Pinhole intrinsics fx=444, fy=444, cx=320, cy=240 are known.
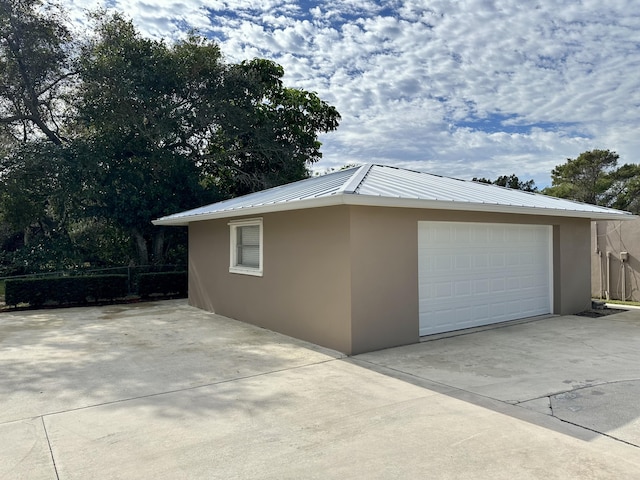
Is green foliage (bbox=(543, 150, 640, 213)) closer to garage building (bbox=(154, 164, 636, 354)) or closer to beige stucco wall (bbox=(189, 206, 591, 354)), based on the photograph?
garage building (bbox=(154, 164, 636, 354))

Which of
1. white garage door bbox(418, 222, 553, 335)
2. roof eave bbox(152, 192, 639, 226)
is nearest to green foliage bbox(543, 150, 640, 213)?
roof eave bbox(152, 192, 639, 226)

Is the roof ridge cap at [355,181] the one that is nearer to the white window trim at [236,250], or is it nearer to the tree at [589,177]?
the white window trim at [236,250]

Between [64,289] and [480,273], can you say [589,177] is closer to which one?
[480,273]

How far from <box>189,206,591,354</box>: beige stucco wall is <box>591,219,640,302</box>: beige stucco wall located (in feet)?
15.8

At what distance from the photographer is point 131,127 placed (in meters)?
14.8

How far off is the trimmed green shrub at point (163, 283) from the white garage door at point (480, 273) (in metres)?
8.67

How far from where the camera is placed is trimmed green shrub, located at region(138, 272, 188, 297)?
13055 millimetres

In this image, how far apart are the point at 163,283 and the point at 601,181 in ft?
91.3

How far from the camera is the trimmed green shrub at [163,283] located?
13.1 metres

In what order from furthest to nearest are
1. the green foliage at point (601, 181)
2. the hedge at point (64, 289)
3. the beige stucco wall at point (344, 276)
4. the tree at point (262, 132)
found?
the green foliage at point (601, 181) < the tree at point (262, 132) < the hedge at point (64, 289) < the beige stucco wall at point (344, 276)

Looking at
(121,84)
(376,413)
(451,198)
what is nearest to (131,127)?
(121,84)

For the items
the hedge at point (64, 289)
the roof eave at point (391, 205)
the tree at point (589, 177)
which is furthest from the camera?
the tree at point (589, 177)

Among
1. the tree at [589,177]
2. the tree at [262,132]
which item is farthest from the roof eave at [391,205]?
the tree at [589,177]

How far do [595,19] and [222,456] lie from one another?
1035 cm
